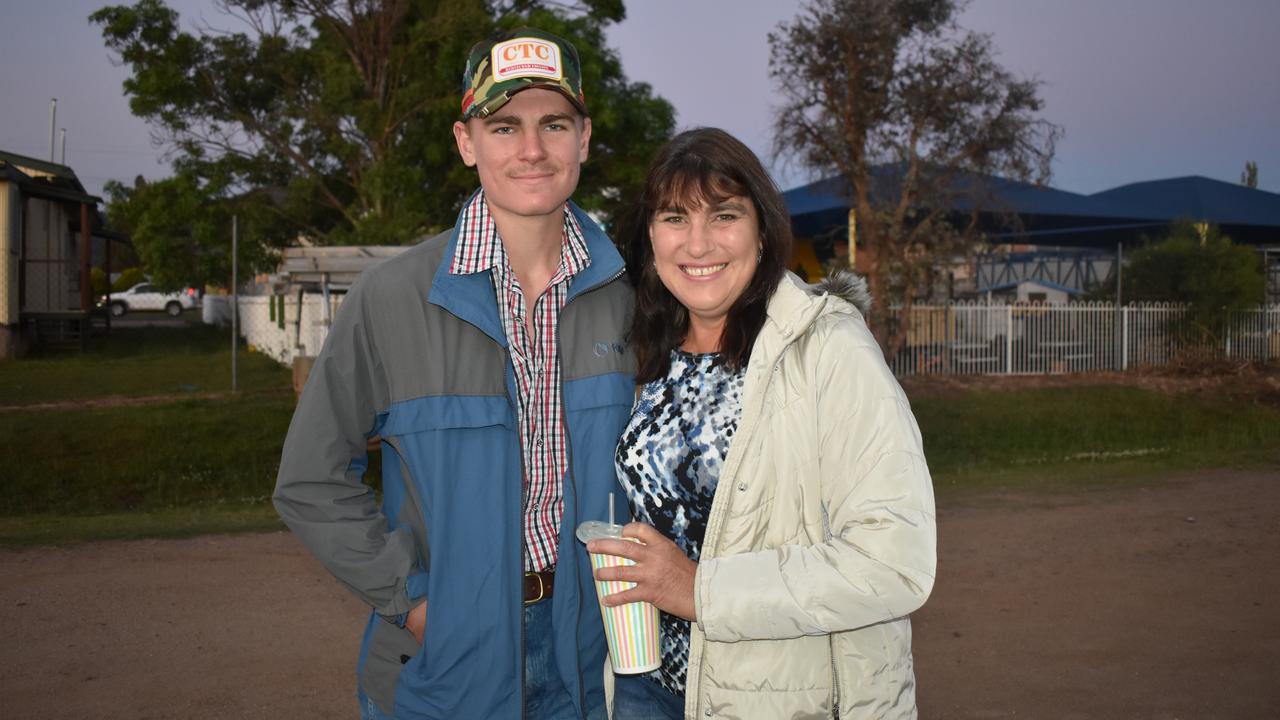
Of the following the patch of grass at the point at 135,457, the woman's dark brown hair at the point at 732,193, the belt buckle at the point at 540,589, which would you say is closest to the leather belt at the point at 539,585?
the belt buckle at the point at 540,589

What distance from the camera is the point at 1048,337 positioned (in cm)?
1964

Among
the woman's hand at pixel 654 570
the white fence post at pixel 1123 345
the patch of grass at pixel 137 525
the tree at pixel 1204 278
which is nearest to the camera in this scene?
the woman's hand at pixel 654 570

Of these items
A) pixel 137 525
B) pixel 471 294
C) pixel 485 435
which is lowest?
pixel 137 525

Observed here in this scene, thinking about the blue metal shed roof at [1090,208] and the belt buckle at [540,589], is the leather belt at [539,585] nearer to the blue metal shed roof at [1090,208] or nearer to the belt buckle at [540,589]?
the belt buckle at [540,589]

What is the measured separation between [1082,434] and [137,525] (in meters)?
10.5

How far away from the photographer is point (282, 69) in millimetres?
21125

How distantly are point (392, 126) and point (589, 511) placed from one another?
1781cm

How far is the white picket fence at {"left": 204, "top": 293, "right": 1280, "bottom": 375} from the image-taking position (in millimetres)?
18984

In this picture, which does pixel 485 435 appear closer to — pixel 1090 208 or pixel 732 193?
pixel 732 193

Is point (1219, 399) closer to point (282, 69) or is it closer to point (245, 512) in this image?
point (245, 512)

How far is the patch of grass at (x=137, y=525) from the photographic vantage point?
7129mm

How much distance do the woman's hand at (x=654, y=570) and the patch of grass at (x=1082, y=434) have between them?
766cm

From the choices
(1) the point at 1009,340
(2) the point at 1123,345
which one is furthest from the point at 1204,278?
(1) the point at 1009,340

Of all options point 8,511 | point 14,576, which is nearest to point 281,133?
point 8,511
